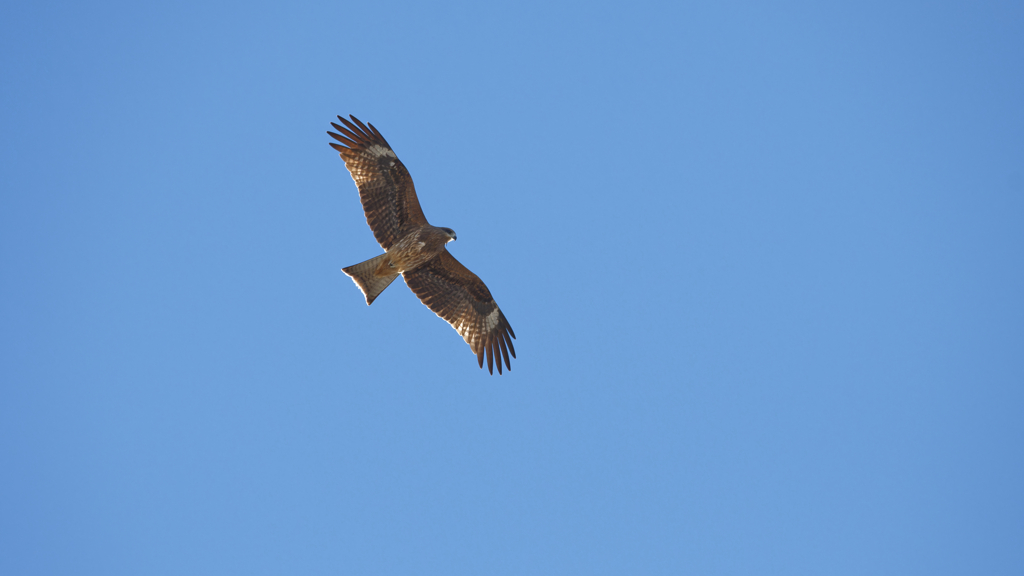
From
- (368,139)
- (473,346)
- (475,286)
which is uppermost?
(368,139)

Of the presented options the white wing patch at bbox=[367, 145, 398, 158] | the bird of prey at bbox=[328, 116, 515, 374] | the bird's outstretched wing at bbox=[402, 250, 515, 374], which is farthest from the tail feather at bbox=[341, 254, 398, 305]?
the white wing patch at bbox=[367, 145, 398, 158]

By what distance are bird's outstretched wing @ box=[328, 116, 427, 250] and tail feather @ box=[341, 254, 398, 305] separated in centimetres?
Result: 36

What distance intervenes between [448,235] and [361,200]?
156 centimetres

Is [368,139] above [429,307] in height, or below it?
above

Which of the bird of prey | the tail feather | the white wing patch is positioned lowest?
the tail feather

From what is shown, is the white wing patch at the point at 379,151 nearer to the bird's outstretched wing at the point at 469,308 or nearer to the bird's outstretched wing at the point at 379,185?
the bird's outstretched wing at the point at 379,185

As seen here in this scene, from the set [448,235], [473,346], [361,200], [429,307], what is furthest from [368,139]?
[473,346]

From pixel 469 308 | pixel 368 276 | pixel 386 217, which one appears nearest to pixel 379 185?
pixel 386 217

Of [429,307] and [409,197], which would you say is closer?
[409,197]

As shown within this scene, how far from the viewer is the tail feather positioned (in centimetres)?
1168

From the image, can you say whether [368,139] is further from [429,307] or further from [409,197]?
[429,307]

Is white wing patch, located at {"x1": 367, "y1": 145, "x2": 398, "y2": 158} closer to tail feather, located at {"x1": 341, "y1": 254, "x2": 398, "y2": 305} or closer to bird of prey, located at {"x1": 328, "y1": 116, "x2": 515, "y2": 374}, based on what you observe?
bird of prey, located at {"x1": 328, "y1": 116, "x2": 515, "y2": 374}

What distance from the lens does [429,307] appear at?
500 inches

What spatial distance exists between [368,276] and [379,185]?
59.7 inches
